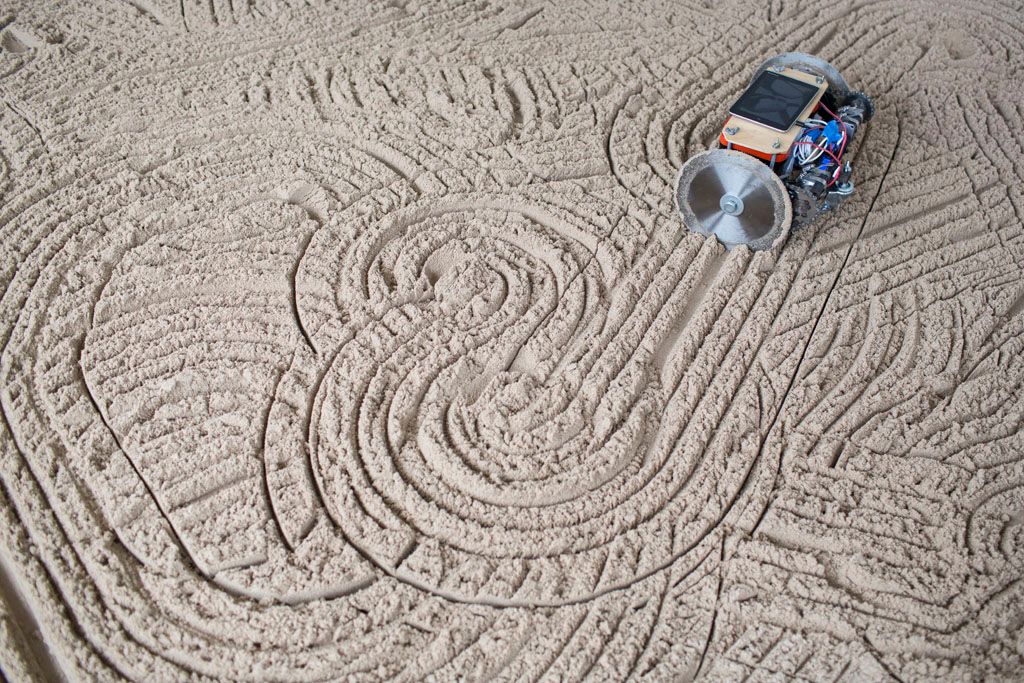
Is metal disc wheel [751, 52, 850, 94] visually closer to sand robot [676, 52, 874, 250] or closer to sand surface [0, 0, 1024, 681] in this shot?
sand robot [676, 52, 874, 250]

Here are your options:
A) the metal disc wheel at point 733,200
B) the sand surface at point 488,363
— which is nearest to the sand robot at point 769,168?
the metal disc wheel at point 733,200

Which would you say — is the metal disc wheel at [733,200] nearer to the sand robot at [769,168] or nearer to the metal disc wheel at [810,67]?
the sand robot at [769,168]

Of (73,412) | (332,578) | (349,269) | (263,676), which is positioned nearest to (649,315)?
(349,269)

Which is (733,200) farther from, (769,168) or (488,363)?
(488,363)

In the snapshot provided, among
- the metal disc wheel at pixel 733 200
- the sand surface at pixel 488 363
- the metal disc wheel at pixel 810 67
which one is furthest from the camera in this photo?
the metal disc wheel at pixel 810 67

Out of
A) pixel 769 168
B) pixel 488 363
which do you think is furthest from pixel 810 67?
pixel 488 363

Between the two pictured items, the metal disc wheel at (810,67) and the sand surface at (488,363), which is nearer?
the sand surface at (488,363)

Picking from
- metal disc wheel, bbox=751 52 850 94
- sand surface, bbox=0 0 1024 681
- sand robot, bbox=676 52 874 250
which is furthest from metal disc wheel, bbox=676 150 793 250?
metal disc wheel, bbox=751 52 850 94

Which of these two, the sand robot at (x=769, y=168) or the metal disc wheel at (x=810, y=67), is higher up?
the metal disc wheel at (x=810, y=67)
